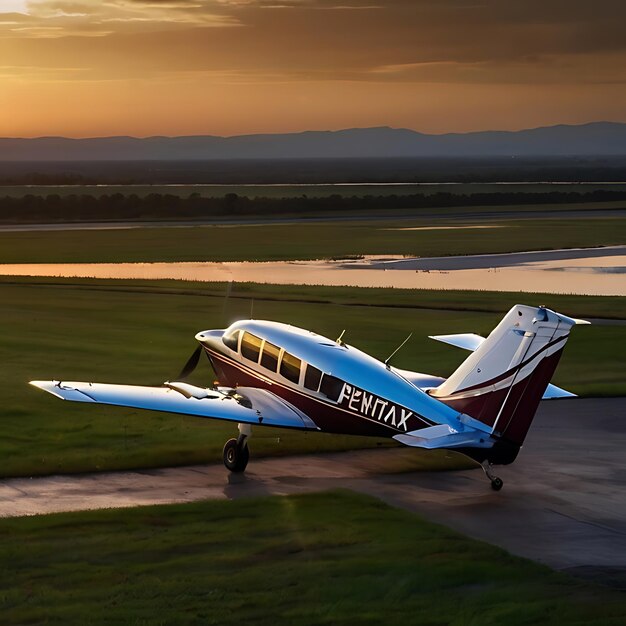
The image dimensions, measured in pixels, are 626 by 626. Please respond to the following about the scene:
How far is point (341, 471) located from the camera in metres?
22.6

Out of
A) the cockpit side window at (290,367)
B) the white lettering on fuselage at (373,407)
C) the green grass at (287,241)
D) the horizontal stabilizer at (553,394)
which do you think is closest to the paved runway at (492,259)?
the green grass at (287,241)

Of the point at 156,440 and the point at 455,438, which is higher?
the point at 455,438

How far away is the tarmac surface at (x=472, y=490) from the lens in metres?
18.2

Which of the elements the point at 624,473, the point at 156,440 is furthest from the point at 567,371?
the point at 156,440

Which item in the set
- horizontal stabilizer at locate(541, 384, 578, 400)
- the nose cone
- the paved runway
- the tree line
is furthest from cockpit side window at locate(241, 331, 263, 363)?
the tree line

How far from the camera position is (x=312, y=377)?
2245cm

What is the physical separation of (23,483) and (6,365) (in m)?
11.5

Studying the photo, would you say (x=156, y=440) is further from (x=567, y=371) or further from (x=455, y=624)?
(x=567, y=371)

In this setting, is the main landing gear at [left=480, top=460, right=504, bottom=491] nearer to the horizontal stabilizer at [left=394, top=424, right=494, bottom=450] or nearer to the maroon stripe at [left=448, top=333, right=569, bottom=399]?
the horizontal stabilizer at [left=394, top=424, right=494, bottom=450]

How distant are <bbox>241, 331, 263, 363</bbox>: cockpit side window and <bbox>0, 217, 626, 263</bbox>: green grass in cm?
5422

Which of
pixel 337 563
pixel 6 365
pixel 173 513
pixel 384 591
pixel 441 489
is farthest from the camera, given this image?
pixel 6 365

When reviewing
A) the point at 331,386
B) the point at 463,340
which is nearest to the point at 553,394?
the point at 463,340

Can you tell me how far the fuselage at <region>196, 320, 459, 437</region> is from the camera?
2098 centimetres

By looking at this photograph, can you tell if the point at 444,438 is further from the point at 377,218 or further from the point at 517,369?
the point at 377,218
